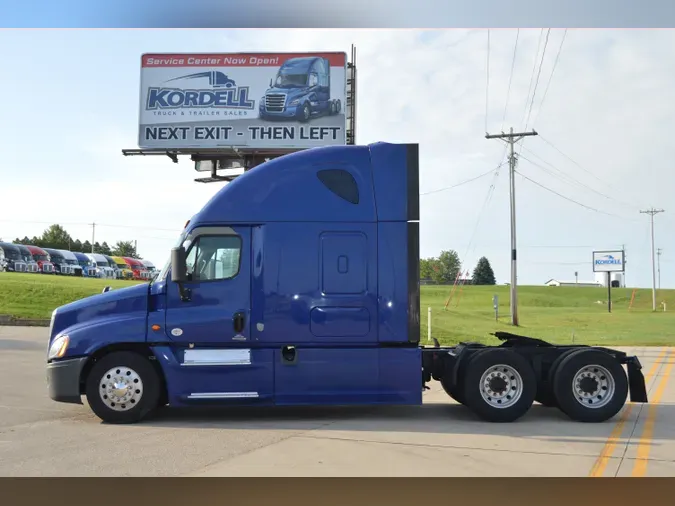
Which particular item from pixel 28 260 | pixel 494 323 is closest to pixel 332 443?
pixel 494 323

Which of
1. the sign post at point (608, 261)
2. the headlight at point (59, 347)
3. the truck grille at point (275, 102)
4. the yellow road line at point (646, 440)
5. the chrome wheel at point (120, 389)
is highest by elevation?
the truck grille at point (275, 102)

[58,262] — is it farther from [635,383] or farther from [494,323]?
[635,383]

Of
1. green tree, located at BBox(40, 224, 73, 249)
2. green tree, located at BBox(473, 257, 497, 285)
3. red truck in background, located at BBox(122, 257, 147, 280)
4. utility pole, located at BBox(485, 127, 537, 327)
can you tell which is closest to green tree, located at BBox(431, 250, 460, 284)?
green tree, located at BBox(473, 257, 497, 285)

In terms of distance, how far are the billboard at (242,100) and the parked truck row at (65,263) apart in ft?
120

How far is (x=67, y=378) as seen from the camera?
30.0 ft

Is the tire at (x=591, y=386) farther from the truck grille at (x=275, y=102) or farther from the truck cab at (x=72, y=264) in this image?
the truck cab at (x=72, y=264)

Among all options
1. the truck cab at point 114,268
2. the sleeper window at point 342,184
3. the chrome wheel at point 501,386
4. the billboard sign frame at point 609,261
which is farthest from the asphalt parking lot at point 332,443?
the truck cab at point 114,268

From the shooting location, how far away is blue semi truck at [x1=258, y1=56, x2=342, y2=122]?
80.7 feet

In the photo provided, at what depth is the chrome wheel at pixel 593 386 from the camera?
9562mm

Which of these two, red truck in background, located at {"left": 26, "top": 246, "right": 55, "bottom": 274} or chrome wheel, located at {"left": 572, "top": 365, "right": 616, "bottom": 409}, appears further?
red truck in background, located at {"left": 26, "top": 246, "right": 55, "bottom": 274}

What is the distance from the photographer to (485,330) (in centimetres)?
3156

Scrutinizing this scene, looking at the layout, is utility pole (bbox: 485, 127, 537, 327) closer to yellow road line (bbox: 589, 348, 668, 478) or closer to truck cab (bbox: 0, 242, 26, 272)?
yellow road line (bbox: 589, 348, 668, 478)

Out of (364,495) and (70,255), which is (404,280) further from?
(70,255)

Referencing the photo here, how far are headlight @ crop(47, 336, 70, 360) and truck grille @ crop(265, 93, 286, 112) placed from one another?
16.8 metres
